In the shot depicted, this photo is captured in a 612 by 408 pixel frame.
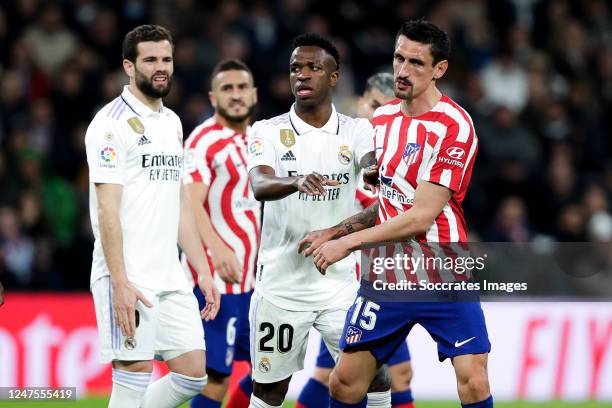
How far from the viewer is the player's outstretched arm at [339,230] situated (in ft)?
19.1

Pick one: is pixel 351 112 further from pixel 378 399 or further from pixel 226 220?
pixel 378 399

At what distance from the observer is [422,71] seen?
19.4 feet

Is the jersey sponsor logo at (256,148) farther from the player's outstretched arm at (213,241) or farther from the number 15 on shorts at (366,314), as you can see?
the player's outstretched arm at (213,241)

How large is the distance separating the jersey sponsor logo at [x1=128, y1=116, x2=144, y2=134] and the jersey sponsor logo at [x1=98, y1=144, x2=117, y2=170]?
21cm

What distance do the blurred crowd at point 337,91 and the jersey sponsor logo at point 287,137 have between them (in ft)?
18.3

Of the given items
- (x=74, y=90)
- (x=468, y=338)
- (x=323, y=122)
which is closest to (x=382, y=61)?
(x=74, y=90)

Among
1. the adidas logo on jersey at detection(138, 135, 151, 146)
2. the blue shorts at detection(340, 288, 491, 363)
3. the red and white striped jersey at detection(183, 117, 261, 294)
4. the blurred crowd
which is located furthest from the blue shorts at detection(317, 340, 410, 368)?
the blurred crowd

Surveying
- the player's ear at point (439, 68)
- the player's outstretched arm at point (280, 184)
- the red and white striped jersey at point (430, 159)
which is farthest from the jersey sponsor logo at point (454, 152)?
the player's outstretched arm at point (280, 184)

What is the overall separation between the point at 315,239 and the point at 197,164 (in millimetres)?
1863

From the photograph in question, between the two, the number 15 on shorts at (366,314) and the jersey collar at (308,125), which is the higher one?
the jersey collar at (308,125)

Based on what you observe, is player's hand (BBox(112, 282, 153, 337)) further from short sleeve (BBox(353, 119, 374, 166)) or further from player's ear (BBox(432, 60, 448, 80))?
player's ear (BBox(432, 60, 448, 80))

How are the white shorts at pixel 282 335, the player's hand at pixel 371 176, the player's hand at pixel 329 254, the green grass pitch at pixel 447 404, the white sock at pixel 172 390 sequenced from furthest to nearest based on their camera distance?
the green grass pitch at pixel 447 404, the white sock at pixel 172 390, the white shorts at pixel 282 335, the player's hand at pixel 371 176, the player's hand at pixel 329 254

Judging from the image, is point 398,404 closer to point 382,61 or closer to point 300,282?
point 300,282

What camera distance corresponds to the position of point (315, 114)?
638 centimetres
